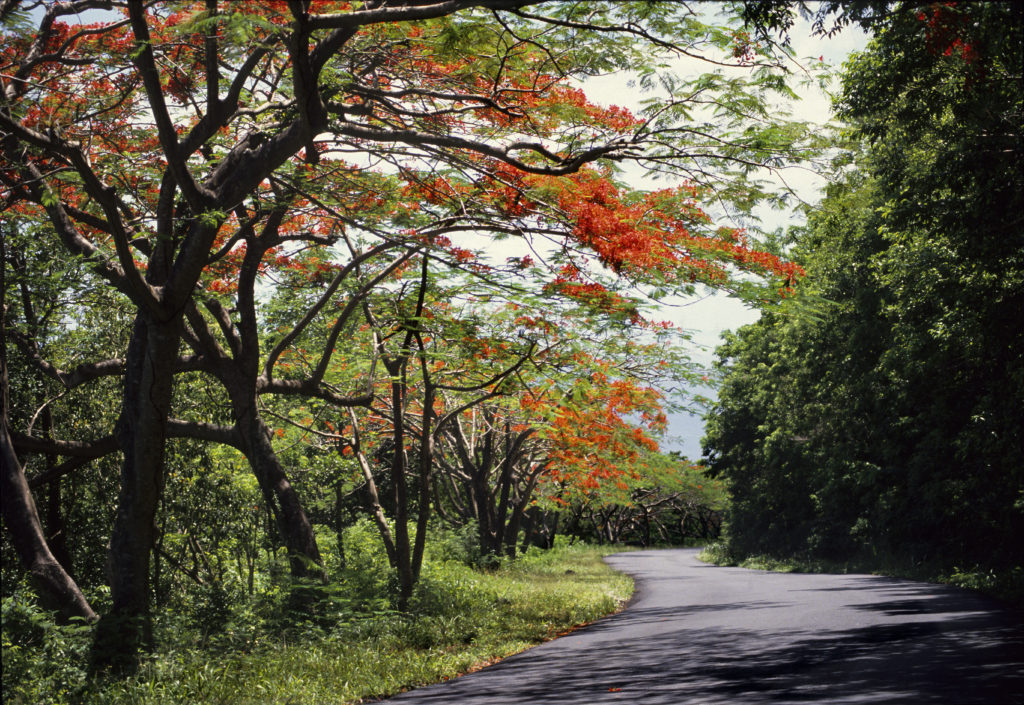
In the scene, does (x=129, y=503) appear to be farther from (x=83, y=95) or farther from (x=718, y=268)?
(x=718, y=268)

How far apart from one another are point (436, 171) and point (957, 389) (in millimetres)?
13308

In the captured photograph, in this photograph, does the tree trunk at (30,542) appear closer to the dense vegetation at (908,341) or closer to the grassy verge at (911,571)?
the dense vegetation at (908,341)

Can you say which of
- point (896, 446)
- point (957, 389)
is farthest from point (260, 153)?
point (896, 446)

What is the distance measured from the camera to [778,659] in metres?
9.20

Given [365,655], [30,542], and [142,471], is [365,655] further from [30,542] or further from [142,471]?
[30,542]

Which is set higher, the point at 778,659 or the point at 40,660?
the point at 40,660

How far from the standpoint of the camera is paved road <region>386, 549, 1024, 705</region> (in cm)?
741

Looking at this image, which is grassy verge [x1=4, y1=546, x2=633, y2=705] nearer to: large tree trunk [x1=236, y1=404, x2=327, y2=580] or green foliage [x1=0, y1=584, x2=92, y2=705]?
green foliage [x1=0, y1=584, x2=92, y2=705]

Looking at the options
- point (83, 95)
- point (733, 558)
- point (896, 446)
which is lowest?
point (733, 558)

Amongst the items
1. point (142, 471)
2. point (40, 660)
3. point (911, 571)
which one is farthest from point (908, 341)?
point (40, 660)

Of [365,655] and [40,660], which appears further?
[365,655]

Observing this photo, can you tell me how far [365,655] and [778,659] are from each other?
4453 mm

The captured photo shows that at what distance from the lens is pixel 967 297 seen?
1284 cm

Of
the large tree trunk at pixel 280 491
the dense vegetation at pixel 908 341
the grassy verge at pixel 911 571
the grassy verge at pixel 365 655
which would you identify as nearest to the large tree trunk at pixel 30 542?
the grassy verge at pixel 365 655
